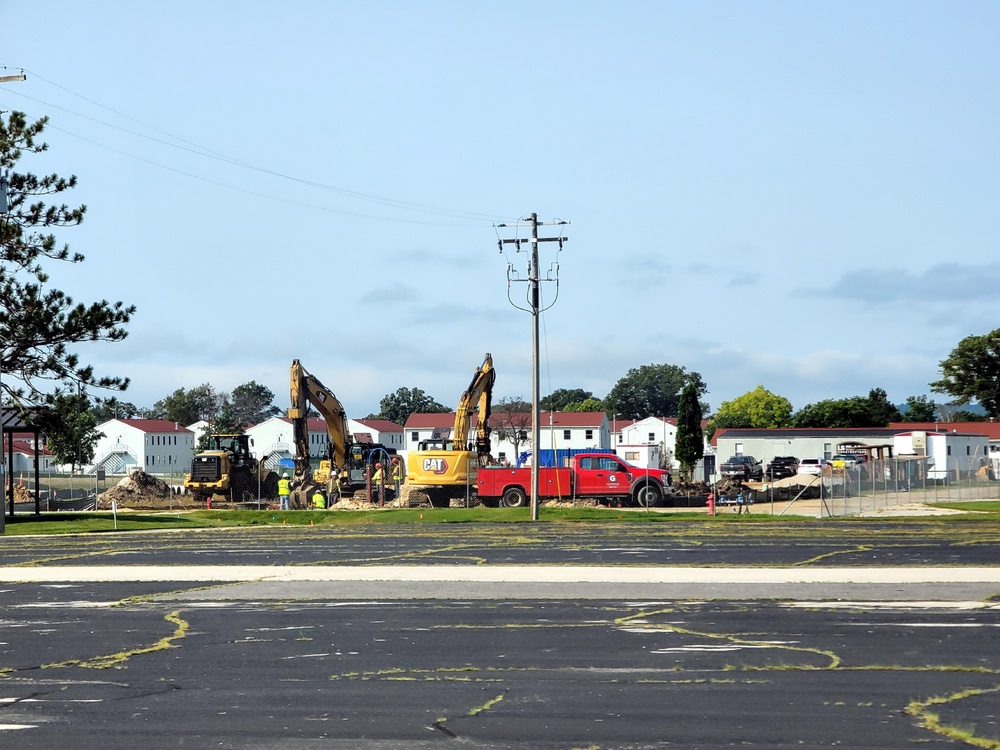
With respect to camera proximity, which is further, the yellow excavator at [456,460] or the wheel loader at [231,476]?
the wheel loader at [231,476]

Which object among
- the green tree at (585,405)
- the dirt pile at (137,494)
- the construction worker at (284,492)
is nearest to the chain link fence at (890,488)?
the construction worker at (284,492)

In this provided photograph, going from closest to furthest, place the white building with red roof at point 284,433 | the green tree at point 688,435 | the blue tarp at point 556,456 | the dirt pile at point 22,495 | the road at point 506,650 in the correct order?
the road at point 506,650 → the blue tarp at point 556,456 → the dirt pile at point 22,495 → the green tree at point 688,435 → the white building with red roof at point 284,433

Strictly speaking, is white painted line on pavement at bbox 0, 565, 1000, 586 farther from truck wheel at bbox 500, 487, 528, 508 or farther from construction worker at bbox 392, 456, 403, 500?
construction worker at bbox 392, 456, 403, 500

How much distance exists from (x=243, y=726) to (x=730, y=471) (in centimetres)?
7613

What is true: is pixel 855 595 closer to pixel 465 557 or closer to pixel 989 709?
pixel 989 709

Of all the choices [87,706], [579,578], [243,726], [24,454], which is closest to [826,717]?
[243,726]

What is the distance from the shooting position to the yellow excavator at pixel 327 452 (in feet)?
174

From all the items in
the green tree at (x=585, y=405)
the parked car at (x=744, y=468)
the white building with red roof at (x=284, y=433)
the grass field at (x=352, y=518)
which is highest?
the green tree at (x=585, y=405)

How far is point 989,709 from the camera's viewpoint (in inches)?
378

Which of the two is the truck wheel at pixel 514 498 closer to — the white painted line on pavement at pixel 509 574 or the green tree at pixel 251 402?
the white painted line on pavement at pixel 509 574

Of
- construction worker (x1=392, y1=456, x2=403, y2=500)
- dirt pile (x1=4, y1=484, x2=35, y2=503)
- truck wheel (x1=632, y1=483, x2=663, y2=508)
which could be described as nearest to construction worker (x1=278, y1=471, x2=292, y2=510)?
construction worker (x1=392, y1=456, x2=403, y2=500)

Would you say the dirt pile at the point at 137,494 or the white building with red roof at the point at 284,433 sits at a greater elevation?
the white building with red roof at the point at 284,433

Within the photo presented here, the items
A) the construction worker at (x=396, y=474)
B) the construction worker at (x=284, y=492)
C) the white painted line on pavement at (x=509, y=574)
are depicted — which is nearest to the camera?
the white painted line on pavement at (x=509, y=574)

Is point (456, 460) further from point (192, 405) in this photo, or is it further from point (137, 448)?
point (192, 405)
